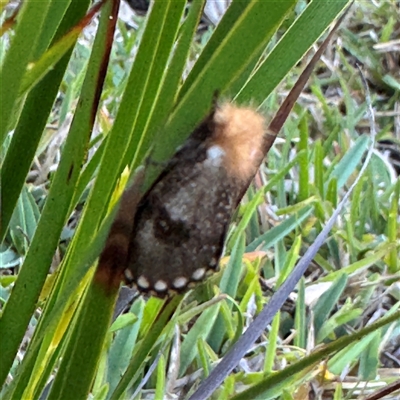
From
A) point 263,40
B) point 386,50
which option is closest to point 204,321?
point 263,40

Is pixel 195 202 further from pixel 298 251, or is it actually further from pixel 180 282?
pixel 298 251

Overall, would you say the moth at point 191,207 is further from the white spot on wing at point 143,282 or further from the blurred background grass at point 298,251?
the blurred background grass at point 298,251

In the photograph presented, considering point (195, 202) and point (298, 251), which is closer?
point (195, 202)

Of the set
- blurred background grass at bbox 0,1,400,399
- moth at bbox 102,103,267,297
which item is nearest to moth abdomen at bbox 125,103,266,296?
moth at bbox 102,103,267,297

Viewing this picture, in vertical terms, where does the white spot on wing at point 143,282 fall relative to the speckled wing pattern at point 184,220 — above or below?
below

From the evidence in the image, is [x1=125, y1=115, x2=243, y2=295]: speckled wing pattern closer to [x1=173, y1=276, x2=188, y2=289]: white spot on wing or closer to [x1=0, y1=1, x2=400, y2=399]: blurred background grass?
[x1=173, y1=276, x2=188, y2=289]: white spot on wing

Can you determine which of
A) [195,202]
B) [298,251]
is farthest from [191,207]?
[298,251]

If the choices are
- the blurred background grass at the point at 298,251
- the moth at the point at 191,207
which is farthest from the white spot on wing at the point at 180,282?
the blurred background grass at the point at 298,251

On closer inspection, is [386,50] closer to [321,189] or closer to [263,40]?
[321,189]
